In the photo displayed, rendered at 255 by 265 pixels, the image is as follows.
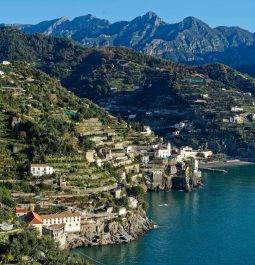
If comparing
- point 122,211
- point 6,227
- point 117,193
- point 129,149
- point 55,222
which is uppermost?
point 129,149

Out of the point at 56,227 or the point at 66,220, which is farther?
the point at 66,220

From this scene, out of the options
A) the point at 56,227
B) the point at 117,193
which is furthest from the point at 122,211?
the point at 56,227

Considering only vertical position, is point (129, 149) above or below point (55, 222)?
above

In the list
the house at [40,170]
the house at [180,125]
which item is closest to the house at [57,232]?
the house at [40,170]

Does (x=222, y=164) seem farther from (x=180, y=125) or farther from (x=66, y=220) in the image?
(x=66, y=220)

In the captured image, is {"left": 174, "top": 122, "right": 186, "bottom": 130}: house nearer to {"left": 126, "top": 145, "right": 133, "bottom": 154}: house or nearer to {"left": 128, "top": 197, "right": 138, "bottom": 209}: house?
{"left": 126, "top": 145, "right": 133, "bottom": 154}: house

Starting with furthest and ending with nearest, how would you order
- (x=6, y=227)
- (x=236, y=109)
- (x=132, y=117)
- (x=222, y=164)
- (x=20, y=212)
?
(x=236, y=109) < (x=132, y=117) < (x=222, y=164) < (x=20, y=212) < (x=6, y=227)

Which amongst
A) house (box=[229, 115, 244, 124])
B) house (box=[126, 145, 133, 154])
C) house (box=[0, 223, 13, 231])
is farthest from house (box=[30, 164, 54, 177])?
house (box=[229, 115, 244, 124])
